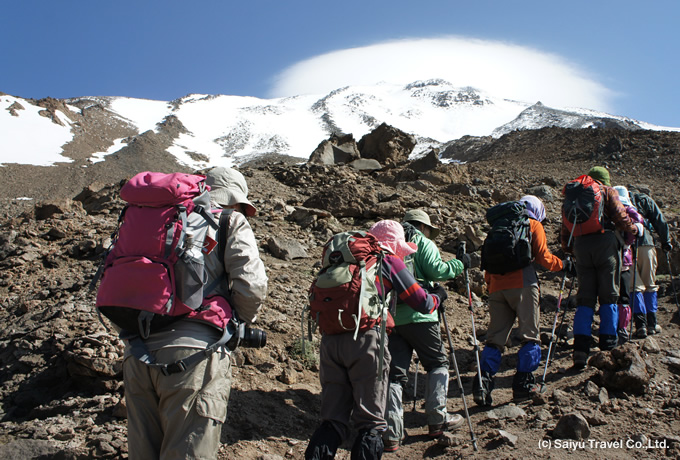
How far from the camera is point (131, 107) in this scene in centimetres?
11306

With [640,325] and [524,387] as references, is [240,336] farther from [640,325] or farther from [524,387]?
[640,325]

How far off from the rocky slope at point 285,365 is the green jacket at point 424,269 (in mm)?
1000

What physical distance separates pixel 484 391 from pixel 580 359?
1366mm

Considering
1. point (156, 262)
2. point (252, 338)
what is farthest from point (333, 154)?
point (156, 262)

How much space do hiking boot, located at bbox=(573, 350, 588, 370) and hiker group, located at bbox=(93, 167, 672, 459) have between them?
16 millimetres

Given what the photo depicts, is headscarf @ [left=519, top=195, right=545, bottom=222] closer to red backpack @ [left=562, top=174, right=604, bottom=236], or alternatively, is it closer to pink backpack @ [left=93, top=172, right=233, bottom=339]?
red backpack @ [left=562, top=174, right=604, bottom=236]

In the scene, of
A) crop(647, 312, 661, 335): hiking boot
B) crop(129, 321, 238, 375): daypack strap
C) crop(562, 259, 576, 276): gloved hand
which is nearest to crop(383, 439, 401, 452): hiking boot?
crop(129, 321, 238, 375): daypack strap

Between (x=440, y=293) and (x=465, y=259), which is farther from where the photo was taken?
(x=465, y=259)

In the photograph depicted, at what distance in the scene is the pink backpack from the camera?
9.50ft

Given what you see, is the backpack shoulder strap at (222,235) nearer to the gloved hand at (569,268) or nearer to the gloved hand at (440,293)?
the gloved hand at (440,293)

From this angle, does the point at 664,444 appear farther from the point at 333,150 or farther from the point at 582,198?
the point at 333,150

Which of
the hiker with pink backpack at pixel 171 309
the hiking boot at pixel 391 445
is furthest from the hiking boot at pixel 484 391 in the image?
the hiker with pink backpack at pixel 171 309

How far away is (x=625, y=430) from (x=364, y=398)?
2.22 meters

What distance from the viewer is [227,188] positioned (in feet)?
11.7
